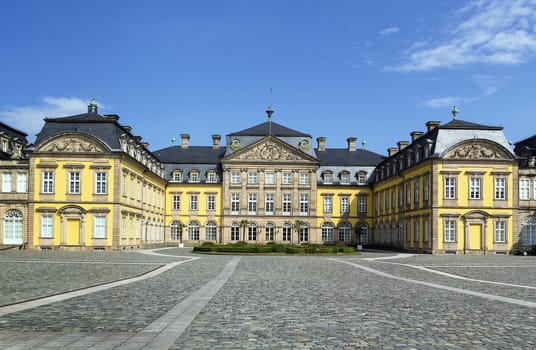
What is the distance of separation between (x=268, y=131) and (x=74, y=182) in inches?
1059

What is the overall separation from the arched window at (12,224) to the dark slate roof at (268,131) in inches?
→ 1051

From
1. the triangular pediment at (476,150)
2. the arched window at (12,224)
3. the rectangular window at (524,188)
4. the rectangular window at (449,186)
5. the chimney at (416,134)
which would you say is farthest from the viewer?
the chimney at (416,134)

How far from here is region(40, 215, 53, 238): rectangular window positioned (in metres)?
47.2

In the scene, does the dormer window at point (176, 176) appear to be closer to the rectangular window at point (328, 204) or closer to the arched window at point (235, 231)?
the arched window at point (235, 231)

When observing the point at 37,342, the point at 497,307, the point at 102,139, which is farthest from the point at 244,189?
the point at 37,342

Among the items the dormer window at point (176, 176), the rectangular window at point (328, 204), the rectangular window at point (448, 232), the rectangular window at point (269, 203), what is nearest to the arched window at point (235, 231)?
the rectangular window at point (269, 203)

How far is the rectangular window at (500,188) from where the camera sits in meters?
48.1

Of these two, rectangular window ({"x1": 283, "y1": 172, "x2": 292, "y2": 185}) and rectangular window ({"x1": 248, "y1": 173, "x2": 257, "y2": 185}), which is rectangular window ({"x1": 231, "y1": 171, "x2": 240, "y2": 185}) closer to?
rectangular window ({"x1": 248, "y1": 173, "x2": 257, "y2": 185})

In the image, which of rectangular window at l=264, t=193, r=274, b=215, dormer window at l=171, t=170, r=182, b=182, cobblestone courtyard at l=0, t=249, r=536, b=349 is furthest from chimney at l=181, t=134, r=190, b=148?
cobblestone courtyard at l=0, t=249, r=536, b=349

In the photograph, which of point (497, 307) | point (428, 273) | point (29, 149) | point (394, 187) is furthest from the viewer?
point (394, 187)

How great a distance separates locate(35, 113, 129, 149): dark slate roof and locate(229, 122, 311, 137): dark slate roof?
22.0 m

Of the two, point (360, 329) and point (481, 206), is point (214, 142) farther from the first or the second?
point (360, 329)

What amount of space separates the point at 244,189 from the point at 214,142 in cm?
958

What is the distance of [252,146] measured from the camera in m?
67.1
